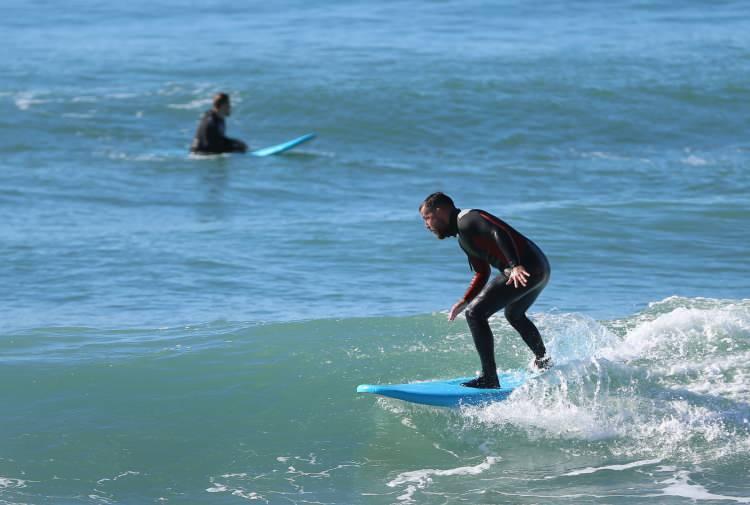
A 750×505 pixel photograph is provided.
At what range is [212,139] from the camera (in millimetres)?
19656

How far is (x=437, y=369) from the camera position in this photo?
8.78 m

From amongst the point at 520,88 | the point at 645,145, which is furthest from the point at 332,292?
the point at 520,88

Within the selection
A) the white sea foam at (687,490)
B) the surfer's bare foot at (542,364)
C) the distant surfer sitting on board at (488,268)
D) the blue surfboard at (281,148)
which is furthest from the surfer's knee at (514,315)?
the blue surfboard at (281,148)

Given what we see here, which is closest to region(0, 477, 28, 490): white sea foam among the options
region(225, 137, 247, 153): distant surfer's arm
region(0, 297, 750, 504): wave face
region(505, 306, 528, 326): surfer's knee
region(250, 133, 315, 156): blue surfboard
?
region(0, 297, 750, 504): wave face

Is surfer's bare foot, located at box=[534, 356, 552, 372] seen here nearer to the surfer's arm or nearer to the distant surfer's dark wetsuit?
the distant surfer's dark wetsuit

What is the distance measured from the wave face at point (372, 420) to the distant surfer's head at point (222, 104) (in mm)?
9713

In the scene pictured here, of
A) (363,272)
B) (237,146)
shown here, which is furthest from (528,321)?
(237,146)

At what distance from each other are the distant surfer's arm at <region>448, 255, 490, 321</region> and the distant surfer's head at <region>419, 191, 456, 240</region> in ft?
1.08

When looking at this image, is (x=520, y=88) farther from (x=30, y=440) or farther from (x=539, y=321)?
(x=30, y=440)

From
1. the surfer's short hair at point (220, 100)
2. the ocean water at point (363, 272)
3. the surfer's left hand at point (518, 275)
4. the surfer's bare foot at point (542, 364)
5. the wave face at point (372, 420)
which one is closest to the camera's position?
the wave face at point (372, 420)

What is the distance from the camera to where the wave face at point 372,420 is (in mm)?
6887

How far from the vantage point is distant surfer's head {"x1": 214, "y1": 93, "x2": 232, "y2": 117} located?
1894cm

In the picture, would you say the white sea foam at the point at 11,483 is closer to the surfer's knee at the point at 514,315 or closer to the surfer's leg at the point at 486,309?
the surfer's leg at the point at 486,309

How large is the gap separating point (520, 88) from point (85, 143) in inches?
344
